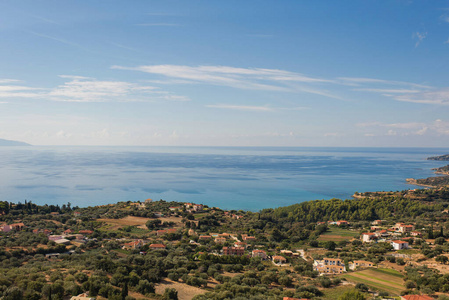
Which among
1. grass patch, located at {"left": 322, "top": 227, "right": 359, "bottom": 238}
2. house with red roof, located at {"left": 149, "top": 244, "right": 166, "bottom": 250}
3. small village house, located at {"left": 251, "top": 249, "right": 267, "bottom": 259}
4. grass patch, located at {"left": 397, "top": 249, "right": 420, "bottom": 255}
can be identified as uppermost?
grass patch, located at {"left": 397, "top": 249, "right": 420, "bottom": 255}

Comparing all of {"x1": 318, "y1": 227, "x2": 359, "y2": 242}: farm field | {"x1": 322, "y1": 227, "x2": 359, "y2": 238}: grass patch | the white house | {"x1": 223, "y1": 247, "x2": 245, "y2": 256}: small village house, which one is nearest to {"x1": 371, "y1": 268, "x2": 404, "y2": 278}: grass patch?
the white house

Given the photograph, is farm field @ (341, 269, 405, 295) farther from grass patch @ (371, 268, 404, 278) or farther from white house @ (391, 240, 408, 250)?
white house @ (391, 240, 408, 250)

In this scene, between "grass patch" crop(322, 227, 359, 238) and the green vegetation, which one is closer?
the green vegetation

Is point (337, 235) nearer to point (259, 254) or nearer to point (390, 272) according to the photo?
point (259, 254)

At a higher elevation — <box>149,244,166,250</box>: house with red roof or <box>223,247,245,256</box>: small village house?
<box>149,244,166,250</box>: house with red roof

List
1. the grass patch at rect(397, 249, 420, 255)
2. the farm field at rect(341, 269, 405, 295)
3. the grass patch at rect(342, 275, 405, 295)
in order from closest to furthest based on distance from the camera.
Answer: the grass patch at rect(342, 275, 405, 295)
the farm field at rect(341, 269, 405, 295)
the grass patch at rect(397, 249, 420, 255)

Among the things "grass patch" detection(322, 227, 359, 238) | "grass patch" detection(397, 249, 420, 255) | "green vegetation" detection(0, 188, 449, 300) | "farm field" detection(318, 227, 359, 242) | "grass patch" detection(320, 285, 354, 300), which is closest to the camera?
"green vegetation" detection(0, 188, 449, 300)

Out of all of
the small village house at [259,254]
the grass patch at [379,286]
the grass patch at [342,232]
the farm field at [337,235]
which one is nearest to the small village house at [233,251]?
the small village house at [259,254]

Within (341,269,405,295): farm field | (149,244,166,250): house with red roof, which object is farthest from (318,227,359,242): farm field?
(149,244,166,250): house with red roof

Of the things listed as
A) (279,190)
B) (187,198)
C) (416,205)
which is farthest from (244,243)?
(279,190)

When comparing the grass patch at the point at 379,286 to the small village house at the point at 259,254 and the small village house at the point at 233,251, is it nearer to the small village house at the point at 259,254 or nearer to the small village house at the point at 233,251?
the small village house at the point at 259,254
